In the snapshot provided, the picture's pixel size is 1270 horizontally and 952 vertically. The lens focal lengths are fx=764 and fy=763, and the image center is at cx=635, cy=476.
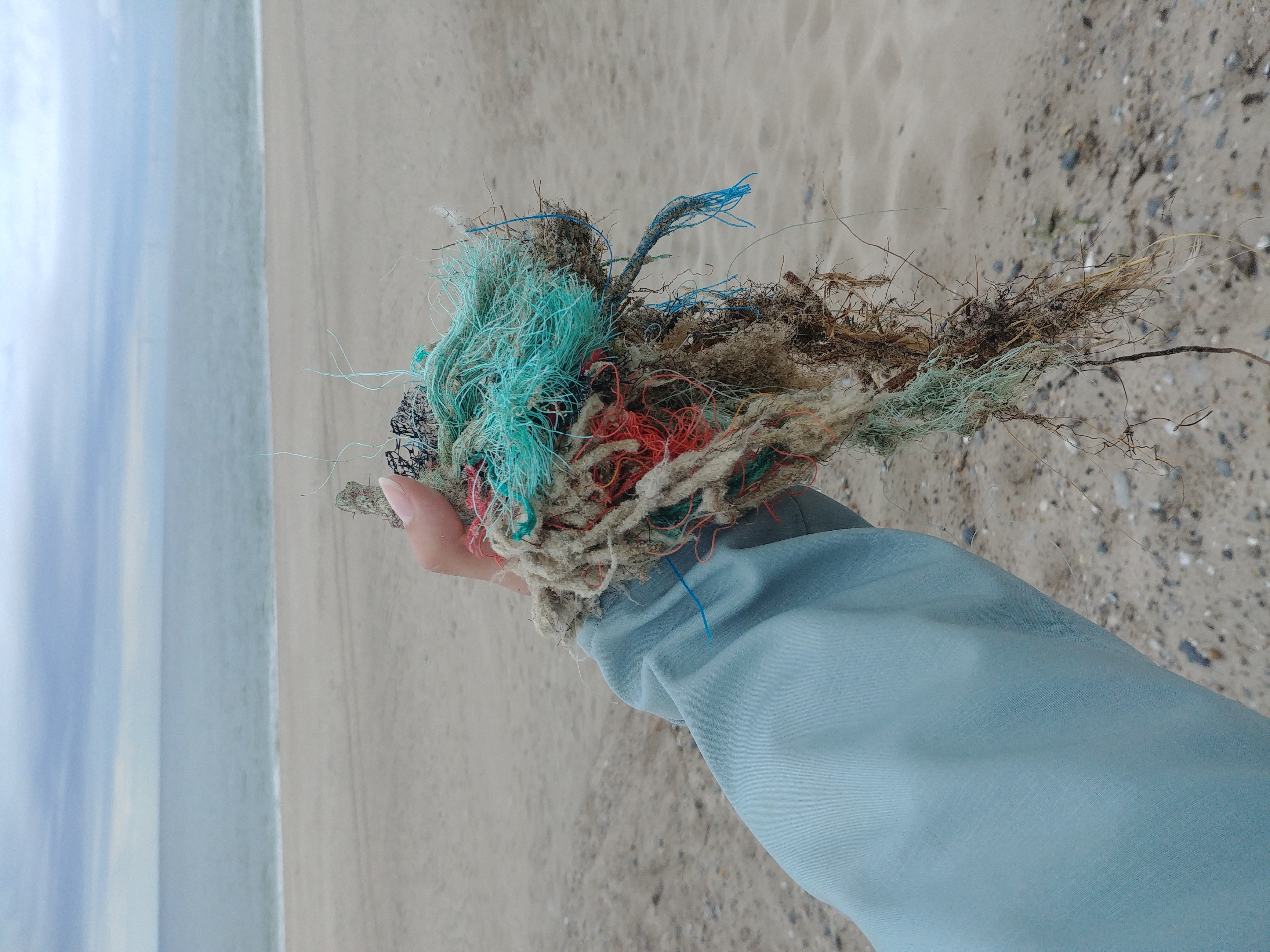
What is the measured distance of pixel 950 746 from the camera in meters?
0.56

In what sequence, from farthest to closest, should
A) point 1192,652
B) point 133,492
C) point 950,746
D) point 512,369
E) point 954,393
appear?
point 133,492, point 1192,652, point 954,393, point 512,369, point 950,746

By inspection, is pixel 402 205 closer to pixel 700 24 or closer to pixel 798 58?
pixel 700 24

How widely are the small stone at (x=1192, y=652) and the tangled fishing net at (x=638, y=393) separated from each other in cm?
71

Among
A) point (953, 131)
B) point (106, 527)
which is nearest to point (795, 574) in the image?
point (953, 131)

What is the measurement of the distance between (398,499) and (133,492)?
3982mm

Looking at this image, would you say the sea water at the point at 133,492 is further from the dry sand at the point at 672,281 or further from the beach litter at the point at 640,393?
the beach litter at the point at 640,393

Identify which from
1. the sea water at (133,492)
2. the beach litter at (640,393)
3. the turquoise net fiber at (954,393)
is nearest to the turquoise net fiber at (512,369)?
the beach litter at (640,393)

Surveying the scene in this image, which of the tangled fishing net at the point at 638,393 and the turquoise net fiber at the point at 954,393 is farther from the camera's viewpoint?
the turquoise net fiber at the point at 954,393

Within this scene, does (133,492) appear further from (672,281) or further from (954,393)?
(954,393)

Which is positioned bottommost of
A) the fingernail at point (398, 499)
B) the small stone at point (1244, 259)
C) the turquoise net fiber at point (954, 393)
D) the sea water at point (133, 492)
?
the sea water at point (133, 492)

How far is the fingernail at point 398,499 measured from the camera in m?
0.78

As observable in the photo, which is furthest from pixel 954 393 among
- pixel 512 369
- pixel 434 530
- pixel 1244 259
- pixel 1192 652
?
pixel 1192 652

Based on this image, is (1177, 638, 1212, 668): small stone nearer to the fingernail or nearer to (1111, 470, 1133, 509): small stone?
(1111, 470, 1133, 509): small stone

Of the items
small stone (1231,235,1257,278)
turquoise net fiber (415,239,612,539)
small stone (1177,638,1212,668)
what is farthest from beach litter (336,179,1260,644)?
small stone (1177,638,1212,668)
